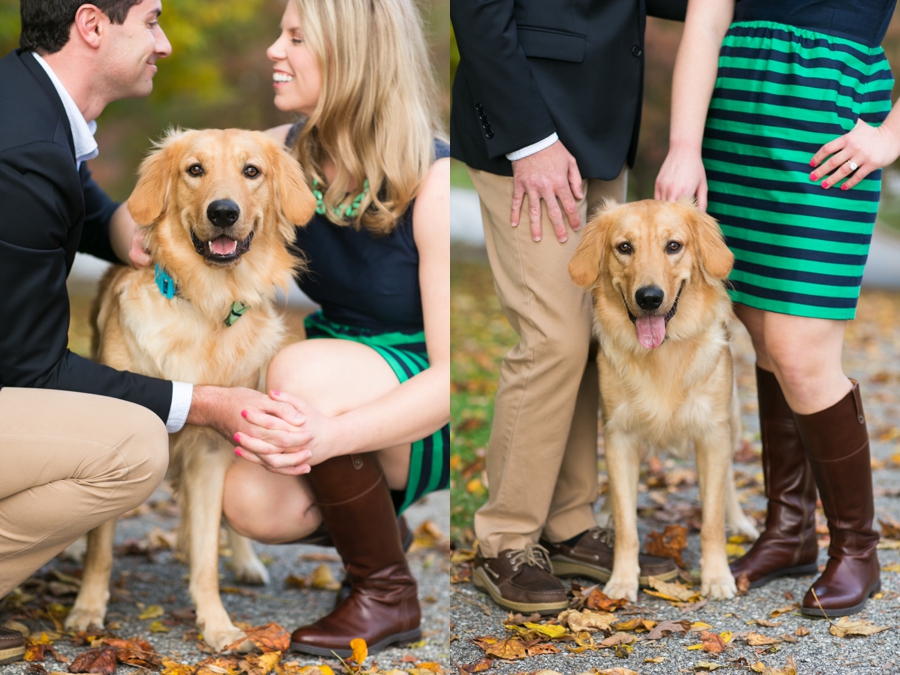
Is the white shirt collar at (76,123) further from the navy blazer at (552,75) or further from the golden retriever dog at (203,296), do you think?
the navy blazer at (552,75)

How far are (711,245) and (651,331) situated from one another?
310mm

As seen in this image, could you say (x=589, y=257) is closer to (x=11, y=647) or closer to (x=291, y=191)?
(x=291, y=191)

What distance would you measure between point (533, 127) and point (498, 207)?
0.29 m

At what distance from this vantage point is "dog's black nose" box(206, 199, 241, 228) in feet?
7.94

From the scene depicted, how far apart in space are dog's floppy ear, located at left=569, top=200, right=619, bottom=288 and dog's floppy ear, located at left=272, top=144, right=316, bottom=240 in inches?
32.1

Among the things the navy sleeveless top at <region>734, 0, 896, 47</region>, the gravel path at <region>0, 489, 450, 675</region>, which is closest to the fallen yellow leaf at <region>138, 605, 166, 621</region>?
the gravel path at <region>0, 489, 450, 675</region>

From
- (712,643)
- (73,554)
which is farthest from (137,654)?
(712,643)

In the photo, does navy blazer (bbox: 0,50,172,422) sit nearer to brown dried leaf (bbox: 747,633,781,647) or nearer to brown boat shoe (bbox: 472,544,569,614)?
brown boat shoe (bbox: 472,544,569,614)

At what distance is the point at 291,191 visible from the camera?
8.60 ft

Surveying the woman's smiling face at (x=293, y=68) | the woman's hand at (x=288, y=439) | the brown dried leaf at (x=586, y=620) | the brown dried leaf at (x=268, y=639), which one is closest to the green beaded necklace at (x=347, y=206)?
the woman's smiling face at (x=293, y=68)

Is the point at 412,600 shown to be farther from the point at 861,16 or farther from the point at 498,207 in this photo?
the point at 861,16

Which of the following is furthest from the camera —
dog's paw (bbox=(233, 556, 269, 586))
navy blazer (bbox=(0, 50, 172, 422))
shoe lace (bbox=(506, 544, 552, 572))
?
dog's paw (bbox=(233, 556, 269, 586))

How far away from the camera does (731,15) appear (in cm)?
261

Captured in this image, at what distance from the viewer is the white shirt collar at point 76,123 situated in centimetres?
231
